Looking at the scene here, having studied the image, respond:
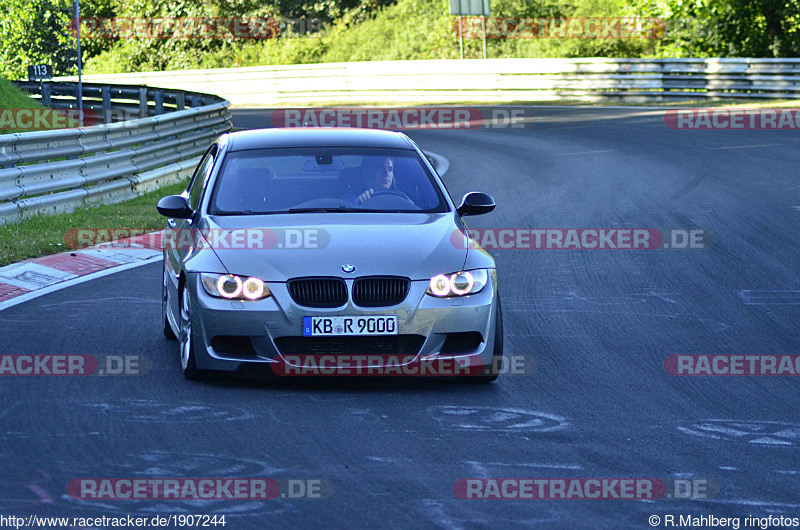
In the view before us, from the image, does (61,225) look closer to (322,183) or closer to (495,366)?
(322,183)

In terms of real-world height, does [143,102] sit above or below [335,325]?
below

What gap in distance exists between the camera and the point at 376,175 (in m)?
8.12

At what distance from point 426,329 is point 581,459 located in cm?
150

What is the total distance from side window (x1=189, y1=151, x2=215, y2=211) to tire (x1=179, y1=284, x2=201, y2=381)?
2.95 ft

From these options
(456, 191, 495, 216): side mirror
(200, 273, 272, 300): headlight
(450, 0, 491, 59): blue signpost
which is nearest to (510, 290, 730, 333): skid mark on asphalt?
(456, 191, 495, 216): side mirror

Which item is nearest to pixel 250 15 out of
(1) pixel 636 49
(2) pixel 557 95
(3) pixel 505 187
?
(1) pixel 636 49

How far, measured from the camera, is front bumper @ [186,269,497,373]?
6.76 meters

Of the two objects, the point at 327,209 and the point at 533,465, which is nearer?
the point at 533,465

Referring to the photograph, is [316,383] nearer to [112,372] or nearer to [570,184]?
[112,372]

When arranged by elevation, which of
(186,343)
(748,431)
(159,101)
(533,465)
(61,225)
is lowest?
(159,101)

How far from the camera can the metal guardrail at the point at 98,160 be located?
13.2m

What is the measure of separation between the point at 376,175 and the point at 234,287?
1629 millimetres

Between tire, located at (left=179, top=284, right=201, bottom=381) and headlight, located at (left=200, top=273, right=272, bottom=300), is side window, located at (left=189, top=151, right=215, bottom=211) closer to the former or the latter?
tire, located at (left=179, top=284, right=201, bottom=381)

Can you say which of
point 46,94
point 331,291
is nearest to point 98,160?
point 331,291
